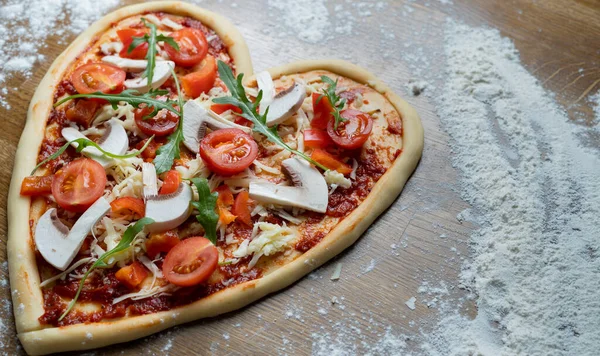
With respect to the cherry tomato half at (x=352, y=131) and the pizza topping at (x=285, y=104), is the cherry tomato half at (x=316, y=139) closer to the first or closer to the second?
the cherry tomato half at (x=352, y=131)

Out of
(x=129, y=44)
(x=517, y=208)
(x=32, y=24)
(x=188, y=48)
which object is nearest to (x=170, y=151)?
(x=188, y=48)

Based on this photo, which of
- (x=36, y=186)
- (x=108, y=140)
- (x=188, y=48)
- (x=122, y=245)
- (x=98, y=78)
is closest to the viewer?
(x=122, y=245)

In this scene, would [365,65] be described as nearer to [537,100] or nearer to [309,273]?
[537,100]

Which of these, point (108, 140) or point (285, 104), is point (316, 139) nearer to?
point (285, 104)

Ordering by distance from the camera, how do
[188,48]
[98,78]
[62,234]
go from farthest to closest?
[188,48] < [98,78] < [62,234]

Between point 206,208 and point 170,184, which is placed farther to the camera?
point 170,184

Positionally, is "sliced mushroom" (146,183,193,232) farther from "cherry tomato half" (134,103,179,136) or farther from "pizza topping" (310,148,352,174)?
"pizza topping" (310,148,352,174)

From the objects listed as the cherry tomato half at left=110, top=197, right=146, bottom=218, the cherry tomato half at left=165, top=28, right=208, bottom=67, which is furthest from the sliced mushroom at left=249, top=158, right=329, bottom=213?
the cherry tomato half at left=165, top=28, right=208, bottom=67
